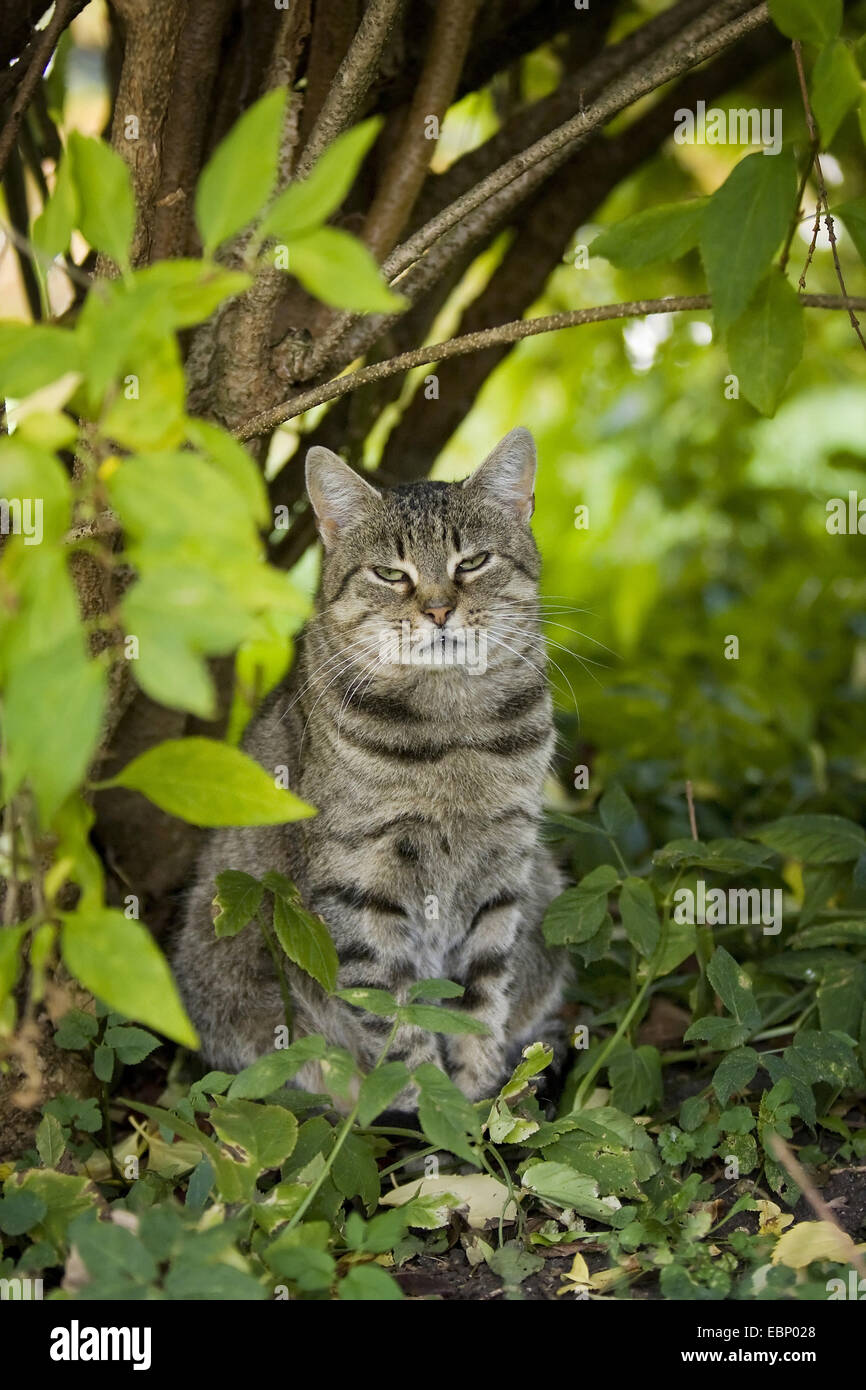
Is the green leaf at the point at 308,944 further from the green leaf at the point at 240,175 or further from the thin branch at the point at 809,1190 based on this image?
the green leaf at the point at 240,175

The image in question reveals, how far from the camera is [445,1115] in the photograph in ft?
6.73

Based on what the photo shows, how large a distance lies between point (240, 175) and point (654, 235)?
112 centimetres

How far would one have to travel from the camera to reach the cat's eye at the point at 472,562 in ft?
10.2

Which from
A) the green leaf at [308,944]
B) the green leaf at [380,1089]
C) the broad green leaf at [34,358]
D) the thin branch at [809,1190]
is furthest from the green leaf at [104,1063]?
the broad green leaf at [34,358]

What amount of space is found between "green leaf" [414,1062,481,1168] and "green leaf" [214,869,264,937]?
523 mm

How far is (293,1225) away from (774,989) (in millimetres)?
1470

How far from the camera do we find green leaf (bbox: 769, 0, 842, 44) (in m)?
2.07

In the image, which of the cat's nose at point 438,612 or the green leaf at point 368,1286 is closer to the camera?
the green leaf at point 368,1286

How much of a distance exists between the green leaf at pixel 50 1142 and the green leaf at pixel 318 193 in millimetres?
1729

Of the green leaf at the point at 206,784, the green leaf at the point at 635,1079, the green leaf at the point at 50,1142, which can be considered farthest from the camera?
the green leaf at the point at 635,1079

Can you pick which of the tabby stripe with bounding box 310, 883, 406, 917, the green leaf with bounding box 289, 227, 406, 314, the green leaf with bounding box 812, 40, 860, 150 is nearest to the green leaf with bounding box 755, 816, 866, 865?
the tabby stripe with bounding box 310, 883, 406, 917

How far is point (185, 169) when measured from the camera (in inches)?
112

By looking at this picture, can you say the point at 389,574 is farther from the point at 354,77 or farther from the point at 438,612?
the point at 354,77

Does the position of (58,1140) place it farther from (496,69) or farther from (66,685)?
(496,69)
